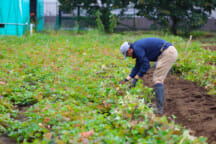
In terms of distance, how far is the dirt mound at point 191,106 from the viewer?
3.83 metres

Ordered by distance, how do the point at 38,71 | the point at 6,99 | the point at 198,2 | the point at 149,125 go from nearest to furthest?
the point at 149,125
the point at 6,99
the point at 38,71
the point at 198,2

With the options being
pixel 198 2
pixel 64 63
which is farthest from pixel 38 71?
pixel 198 2

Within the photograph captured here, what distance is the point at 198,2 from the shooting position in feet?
53.4

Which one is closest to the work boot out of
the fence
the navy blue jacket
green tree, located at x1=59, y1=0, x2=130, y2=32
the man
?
the man

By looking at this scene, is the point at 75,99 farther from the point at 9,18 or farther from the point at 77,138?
the point at 9,18

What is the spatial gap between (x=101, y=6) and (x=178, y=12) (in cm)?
519

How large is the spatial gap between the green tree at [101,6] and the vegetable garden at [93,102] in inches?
364

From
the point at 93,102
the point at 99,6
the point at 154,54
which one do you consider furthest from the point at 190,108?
the point at 99,6

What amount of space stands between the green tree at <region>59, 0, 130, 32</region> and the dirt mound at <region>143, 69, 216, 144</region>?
464 inches

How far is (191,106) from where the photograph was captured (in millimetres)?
4742

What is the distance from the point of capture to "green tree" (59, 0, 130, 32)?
17.4 metres

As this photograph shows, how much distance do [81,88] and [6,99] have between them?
1471 millimetres

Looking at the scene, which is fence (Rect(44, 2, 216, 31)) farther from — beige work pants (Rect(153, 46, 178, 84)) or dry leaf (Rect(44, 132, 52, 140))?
dry leaf (Rect(44, 132, 52, 140))

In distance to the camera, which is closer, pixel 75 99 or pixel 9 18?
pixel 75 99
